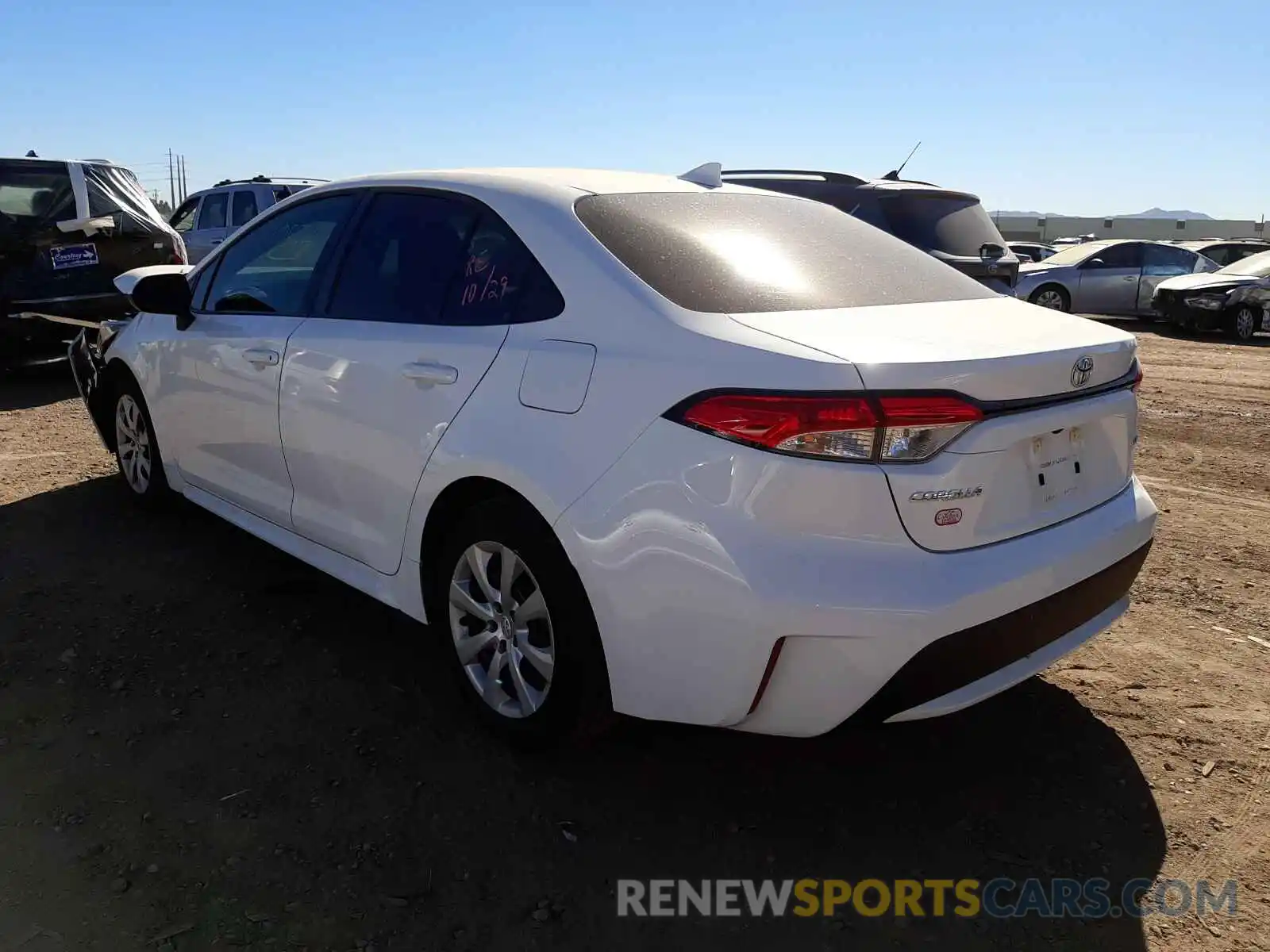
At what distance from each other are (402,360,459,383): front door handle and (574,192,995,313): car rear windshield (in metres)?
0.58

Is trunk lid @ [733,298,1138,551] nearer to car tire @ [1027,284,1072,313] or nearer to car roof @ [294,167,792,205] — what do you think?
car roof @ [294,167,792,205]

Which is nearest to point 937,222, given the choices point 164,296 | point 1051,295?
point 164,296

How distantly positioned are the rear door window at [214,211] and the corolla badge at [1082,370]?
1360 centimetres

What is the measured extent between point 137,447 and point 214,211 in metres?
10.4

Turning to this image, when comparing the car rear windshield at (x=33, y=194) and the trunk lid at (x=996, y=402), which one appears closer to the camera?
the trunk lid at (x=996, y=402)

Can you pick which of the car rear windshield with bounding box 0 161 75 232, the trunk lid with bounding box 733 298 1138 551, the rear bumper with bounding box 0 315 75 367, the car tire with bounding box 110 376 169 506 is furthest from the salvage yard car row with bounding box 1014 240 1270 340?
the trunk lid with bounding box 733 298 1138 551

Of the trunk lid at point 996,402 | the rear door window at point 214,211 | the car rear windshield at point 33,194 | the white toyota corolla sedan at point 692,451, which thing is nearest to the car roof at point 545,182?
the white toyota corolla sedan at point 692,451

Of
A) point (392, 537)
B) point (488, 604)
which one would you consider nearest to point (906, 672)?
point (488, 604)

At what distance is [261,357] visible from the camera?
12.4 ft

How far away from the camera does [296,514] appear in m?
3.72

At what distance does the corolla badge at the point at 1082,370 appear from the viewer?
2.57 meters

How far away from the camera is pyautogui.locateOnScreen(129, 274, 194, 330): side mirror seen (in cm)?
424

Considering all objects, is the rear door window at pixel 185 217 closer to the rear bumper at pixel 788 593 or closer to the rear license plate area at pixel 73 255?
the rear license plate area at pixel 73 255

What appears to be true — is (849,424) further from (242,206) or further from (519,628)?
(242,206)
